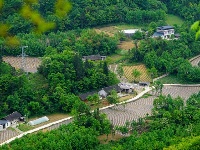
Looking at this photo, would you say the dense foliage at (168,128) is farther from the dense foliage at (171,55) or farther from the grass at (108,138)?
the dense foliage at (171,55)

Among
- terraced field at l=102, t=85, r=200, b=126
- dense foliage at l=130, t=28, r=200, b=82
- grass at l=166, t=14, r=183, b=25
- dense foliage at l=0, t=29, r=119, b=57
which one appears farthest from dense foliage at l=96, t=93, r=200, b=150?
grass at l=166, t=14, r=183, b=25

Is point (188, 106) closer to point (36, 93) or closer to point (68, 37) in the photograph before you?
point (36, 93)

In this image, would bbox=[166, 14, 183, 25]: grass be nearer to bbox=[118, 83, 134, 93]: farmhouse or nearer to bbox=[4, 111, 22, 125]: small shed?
bbox=[118, 83, 134, 93]: farmhouse

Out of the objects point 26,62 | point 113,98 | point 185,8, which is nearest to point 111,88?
point 113,98

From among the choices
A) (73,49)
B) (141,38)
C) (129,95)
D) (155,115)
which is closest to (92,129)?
(155,115)

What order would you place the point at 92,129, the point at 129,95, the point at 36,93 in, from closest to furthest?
the point at 92,129 < the point at 36,93 < the point at 129,95

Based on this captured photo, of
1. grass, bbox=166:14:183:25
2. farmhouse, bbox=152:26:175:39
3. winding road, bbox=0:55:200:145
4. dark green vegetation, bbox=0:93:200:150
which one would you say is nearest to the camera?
dark green vegetation, bbox=0:93:200:150
